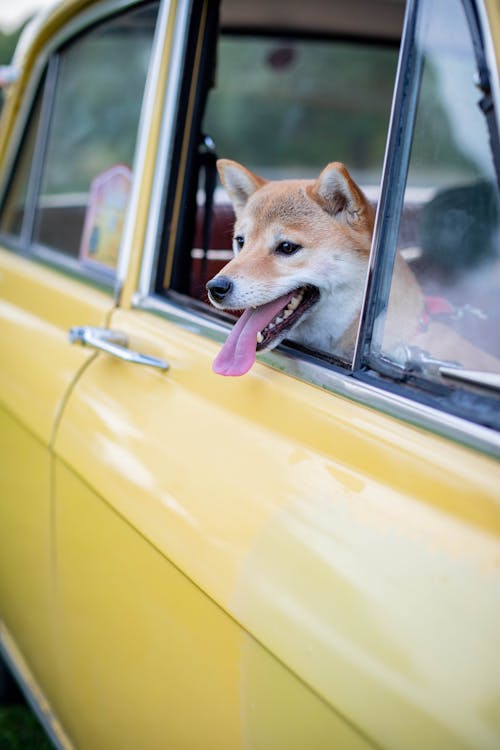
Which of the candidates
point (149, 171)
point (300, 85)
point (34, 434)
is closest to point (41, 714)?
point (34, 434)

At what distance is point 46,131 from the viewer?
288 centimetres

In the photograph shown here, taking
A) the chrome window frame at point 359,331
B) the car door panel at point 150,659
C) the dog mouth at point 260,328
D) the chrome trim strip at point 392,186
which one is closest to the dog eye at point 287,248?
the dog mouth at point 260,328

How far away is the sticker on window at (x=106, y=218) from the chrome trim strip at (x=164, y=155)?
0.25 m

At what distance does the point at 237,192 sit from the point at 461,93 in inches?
28.4

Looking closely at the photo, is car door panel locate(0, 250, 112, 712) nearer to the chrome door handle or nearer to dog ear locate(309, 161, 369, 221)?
the chrome door handle

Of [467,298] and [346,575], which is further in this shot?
[467,298]

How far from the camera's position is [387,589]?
1.02 metres

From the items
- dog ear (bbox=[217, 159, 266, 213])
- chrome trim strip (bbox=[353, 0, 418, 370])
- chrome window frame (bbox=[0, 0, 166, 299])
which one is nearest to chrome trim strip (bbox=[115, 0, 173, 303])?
chrome window frame (bbox=[0, 0, 166, 299])

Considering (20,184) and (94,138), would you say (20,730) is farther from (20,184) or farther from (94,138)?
(94,138)

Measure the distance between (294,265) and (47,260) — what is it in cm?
118

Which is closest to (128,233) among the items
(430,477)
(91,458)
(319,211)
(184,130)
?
(184,130)

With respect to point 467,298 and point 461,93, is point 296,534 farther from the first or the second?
point 461,93

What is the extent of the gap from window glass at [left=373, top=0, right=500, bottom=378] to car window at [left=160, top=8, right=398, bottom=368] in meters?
0.26

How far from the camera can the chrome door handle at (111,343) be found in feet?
5.48
